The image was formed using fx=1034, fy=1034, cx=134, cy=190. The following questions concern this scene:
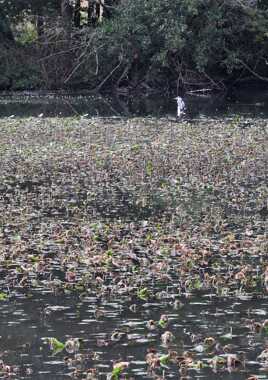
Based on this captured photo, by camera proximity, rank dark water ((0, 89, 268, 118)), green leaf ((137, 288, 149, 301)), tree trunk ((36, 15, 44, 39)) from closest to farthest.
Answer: green leaf ((137, 288, 149, 301)) → dark water ((0, 89, 268, 118)) → tree trunk ((36, 15, 44, 39))

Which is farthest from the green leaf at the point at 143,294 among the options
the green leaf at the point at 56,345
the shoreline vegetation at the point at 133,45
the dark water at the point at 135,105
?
the shoreline vegetation at the point at 133,45

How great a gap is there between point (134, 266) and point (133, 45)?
3291 centimetres

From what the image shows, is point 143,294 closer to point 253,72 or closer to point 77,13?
point 253,72

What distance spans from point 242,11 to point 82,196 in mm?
28814

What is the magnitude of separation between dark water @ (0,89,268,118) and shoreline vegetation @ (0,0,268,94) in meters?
1.33

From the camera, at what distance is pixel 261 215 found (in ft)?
46.2

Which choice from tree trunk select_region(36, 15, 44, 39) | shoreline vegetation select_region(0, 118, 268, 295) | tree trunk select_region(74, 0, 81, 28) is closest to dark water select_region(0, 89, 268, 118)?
tree trunk select_region(36, 15, 44, 39)

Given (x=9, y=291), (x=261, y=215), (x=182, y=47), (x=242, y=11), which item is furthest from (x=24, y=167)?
(x=242, y=11)

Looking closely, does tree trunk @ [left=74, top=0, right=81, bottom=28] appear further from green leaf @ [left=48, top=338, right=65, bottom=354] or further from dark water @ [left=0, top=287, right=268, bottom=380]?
green leaf @ [left=48, top=338, right=65, bottom=354]

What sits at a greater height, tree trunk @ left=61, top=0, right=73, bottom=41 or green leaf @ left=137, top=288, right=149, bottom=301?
tree trunk @ left=61, top=0, right=73, bottom=41

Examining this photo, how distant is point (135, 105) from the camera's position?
38.1 meters

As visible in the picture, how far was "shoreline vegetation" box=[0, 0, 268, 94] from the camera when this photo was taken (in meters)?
42.1

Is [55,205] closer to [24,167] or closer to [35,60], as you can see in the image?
[24,167]

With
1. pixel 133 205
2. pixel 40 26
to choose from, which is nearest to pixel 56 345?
pixel 133 205
